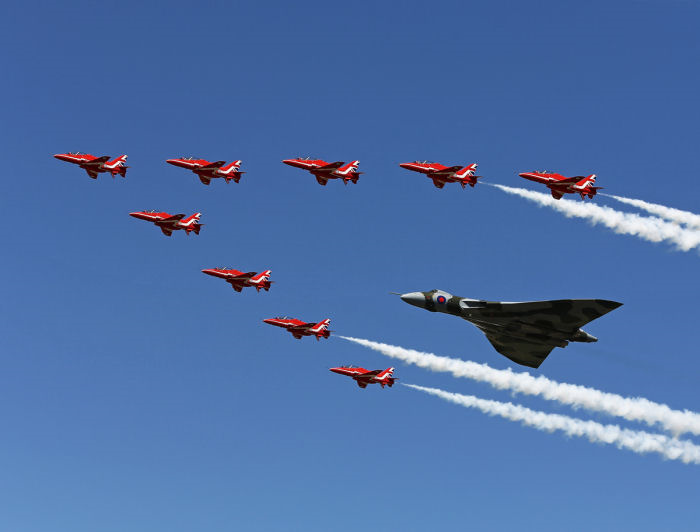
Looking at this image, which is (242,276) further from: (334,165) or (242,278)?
(334,165)

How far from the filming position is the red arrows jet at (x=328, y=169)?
3570 inches

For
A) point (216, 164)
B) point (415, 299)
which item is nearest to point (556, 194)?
point (415, 299)

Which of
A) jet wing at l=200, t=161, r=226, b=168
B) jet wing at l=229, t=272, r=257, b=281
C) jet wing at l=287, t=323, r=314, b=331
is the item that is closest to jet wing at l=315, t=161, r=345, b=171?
jet wing at l=200, t=161, r=226, b=168

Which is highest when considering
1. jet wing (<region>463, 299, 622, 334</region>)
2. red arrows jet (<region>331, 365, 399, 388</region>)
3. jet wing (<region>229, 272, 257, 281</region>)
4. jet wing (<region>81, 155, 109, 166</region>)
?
jet wing (<region>81, 155, 109, 166</region>)

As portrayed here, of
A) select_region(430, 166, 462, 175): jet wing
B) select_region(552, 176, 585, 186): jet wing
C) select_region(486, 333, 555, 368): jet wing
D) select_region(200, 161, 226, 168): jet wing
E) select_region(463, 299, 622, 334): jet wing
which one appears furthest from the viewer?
select_region(200, 161, 226, 168): jet wing

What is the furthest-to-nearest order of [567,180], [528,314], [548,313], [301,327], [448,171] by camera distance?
[301,327] < [448,171] < [567,180] < [528,314] < [548,313]

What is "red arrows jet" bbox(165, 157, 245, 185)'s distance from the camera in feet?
312

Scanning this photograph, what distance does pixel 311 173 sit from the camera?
9219 centimetres

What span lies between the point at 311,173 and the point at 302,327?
56.4 feet

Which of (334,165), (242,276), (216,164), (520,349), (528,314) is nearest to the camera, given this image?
(528,314)

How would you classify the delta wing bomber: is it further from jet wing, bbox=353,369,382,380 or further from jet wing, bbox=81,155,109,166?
jet wing, bbox=81,155,109,166

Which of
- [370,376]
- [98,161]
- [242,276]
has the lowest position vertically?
[370,376]

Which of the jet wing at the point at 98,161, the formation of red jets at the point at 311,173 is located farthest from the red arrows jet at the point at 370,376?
the jet wing at the point at 98,161

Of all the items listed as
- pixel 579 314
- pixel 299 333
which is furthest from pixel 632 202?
pixel 299 333
